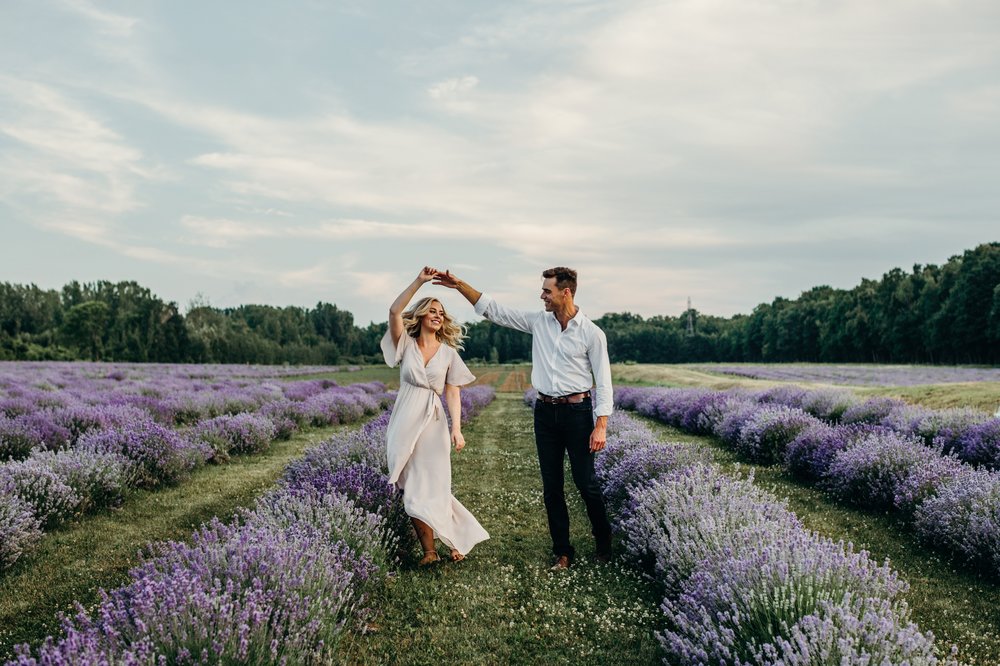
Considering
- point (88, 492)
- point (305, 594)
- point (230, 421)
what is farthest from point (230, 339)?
point (305, 594)

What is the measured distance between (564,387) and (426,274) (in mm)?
1358

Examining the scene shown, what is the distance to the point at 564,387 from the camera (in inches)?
190

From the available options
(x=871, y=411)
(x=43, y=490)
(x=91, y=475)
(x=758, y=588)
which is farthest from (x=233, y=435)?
(x=871, y=411)

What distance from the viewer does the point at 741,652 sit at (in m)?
3.01

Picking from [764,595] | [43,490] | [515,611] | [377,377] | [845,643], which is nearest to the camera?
[845,643]

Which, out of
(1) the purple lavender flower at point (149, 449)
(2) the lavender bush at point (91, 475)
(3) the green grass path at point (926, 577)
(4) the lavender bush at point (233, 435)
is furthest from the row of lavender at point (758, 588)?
(4) the lavender bush at point (233, 435)

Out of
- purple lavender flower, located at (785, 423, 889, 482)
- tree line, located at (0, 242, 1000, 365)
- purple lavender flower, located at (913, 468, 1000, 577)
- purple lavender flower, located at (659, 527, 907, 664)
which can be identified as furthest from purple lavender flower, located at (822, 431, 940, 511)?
tree line, located at (0, 242, 1000, 365)

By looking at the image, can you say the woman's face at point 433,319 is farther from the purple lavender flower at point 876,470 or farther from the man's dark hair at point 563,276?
the purple lavender flower at point 876,470

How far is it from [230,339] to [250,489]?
6160 centimetres

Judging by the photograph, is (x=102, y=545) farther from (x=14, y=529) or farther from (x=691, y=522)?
(x=691, y=522)

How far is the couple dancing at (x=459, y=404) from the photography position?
15.8 ft

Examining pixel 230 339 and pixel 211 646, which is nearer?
pixel 211 646

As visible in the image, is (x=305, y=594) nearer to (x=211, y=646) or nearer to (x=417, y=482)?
(x=211, y=646)

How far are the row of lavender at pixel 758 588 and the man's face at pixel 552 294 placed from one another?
1803mm
